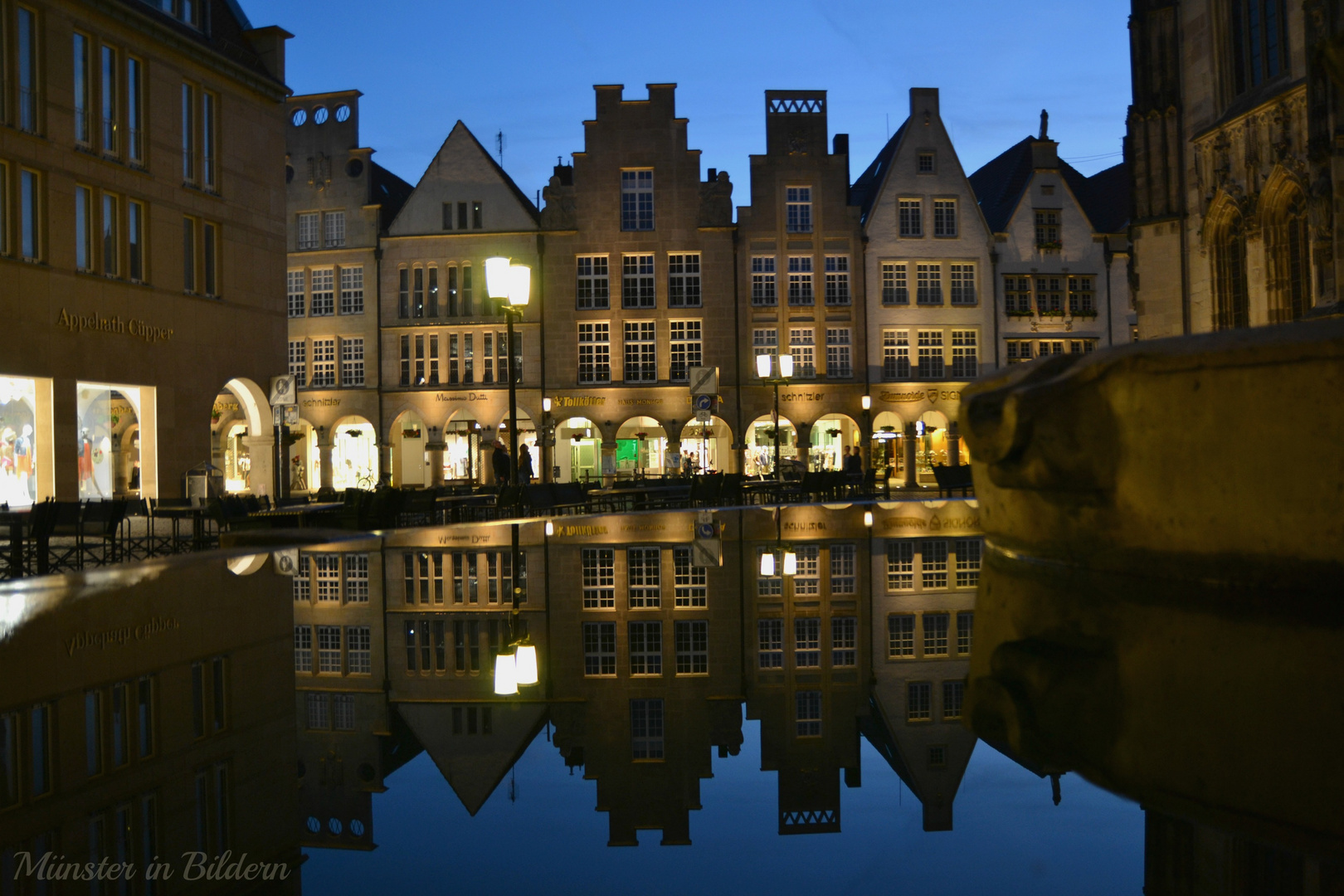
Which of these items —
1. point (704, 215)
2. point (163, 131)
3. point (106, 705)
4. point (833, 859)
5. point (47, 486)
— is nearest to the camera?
point (833, 859)

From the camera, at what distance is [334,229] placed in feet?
164

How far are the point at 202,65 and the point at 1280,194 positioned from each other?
26.8 m

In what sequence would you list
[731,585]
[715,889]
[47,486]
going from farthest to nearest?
[47,486], [731,585], [715,889]

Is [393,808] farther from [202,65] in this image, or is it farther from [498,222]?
[498,222]

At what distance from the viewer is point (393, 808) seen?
2887 millimetres

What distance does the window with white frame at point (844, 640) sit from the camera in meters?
4.97

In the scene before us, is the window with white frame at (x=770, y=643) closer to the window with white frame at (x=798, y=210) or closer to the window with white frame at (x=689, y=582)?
the window with white frame at (x=689, y=582)

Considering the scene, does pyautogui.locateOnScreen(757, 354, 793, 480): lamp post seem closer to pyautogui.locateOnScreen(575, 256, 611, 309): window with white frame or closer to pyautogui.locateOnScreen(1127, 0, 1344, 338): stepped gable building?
pyautogui.locateOnScreen(575, 256, 611, 309): window with white frame

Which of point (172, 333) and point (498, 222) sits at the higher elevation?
point (498, 222)

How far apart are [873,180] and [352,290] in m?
24.0

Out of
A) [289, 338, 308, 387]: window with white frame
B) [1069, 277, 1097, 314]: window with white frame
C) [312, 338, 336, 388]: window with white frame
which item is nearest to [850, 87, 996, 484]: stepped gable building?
[1069, 277, 1097, 314]: window with white frame

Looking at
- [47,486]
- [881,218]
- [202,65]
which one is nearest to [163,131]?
[202,65]

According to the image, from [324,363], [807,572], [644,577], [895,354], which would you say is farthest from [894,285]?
[644,577]

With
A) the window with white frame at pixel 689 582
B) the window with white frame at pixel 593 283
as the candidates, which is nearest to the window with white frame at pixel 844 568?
the window with white frame at pixel 689 582
